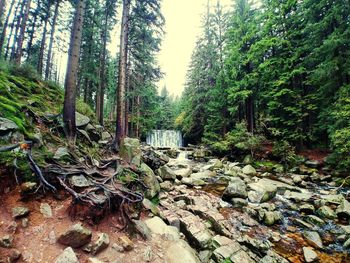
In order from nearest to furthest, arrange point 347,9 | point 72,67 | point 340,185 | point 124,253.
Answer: point 124,253 → point 72,67 → point 340,185 → point 347,9

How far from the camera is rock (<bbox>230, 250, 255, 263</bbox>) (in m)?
4.04

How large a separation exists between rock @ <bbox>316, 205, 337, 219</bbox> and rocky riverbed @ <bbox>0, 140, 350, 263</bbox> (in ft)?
0.10

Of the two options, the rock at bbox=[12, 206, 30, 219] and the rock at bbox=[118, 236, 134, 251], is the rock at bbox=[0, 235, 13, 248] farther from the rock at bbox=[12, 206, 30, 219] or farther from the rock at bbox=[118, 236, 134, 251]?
the rock at bbox=[118, 236, 134, 251]

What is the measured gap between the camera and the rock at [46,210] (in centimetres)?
329

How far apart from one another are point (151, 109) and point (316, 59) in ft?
63.2

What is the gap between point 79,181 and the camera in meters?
3.95

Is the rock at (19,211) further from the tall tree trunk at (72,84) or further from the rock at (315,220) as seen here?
the rock at (315,220)

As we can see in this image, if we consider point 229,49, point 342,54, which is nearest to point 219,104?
point 229,49

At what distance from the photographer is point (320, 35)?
563 inches

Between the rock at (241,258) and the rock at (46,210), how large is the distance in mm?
3408

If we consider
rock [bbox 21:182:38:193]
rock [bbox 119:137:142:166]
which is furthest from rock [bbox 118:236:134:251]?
rock [bbox 119:137:142:166]

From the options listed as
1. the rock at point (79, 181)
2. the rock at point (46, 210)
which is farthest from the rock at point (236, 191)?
the rock at point (46, 210)

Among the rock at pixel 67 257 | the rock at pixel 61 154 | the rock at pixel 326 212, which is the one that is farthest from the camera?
the rock at pixel 326 212

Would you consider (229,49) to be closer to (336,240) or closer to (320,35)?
Result: (320,35)
